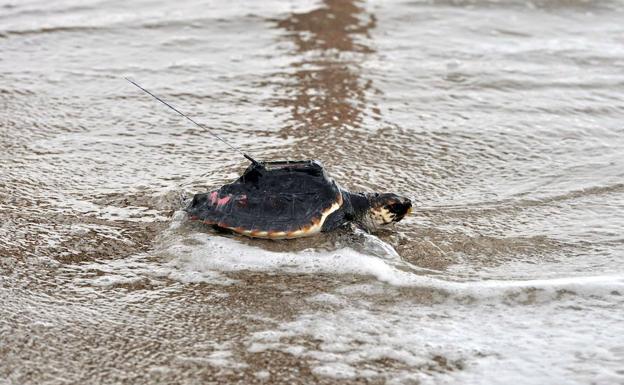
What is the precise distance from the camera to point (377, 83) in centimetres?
638

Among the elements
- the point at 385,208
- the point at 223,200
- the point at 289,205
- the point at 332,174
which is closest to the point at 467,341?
the point at 385,208

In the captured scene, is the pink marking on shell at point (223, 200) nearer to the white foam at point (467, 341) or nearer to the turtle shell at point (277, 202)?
the turtle shell at point (277, 202)

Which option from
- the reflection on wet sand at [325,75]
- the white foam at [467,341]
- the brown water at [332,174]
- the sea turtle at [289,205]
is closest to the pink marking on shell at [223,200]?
the sea turtle at [289,205]

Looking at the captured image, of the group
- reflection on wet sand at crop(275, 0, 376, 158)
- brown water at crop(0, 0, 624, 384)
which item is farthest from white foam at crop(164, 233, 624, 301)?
reflection on wet sand at crop(275, 0, 376, 158)

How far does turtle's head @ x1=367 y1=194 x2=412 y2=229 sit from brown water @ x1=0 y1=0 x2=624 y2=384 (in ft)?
0.36

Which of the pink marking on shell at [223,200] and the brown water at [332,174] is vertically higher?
the pink marking on shell at [223,200]

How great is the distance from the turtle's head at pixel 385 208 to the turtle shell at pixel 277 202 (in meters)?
0.16

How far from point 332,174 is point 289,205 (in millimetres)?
949

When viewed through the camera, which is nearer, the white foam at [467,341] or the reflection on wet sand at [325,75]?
the white foam at [467,341]

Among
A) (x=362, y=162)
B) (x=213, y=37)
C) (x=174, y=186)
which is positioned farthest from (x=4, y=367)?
(x=213, y=37)

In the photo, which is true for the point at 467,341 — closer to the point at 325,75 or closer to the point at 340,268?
the point at 340,268

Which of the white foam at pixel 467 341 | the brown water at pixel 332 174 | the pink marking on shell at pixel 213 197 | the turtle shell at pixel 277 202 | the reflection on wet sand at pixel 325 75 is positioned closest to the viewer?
the white foam at pixel 467 341

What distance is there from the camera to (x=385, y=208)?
4066 mm

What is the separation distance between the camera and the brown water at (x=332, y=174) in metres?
3.24
